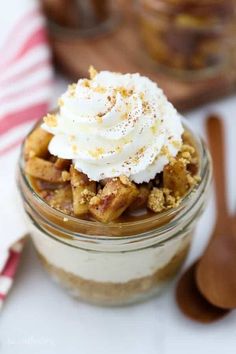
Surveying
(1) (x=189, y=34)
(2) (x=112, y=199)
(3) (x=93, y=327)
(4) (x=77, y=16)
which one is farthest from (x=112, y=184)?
(4) (x=77, y=16)

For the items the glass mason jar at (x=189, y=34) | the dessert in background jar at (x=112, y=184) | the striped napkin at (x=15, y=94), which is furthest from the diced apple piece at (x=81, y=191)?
the glass mason jar at (x=189, y=34)

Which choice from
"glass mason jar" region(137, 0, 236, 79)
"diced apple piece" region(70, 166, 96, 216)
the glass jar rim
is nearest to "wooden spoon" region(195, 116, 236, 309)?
the glass jar rim

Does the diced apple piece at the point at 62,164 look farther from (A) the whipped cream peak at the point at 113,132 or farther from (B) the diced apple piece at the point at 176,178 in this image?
(B) the diced apple piece at the point at 176,178

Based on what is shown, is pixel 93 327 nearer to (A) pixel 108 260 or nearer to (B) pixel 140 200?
(A) pixel 108 260

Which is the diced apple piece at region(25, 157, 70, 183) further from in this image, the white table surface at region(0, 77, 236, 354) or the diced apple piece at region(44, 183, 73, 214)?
the white table surface at region(0, 77, 236, 354)

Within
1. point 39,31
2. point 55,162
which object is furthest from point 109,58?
point 55,162

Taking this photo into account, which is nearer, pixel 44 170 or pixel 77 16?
pixel 44 170
